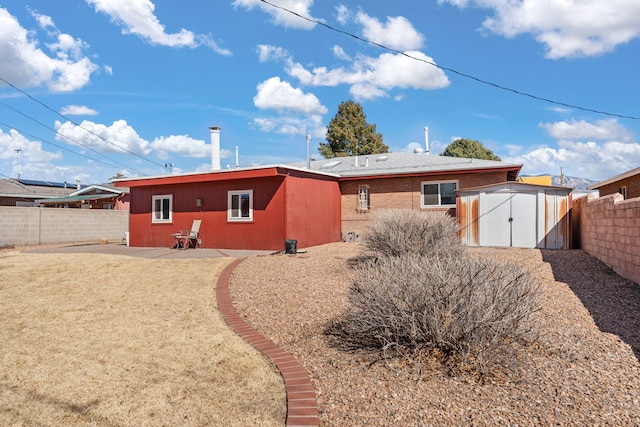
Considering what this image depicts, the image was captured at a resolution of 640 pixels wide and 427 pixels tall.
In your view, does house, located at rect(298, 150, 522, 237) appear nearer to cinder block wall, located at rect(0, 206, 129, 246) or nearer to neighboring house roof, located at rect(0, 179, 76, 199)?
cinder block wall, located at rect(0, 206, 129, 246)

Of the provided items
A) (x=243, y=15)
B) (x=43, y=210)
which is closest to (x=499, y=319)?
(x=243, y=15)

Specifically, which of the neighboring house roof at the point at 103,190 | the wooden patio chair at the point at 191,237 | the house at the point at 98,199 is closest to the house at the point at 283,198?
the wooden patio chair at the point at 191,237

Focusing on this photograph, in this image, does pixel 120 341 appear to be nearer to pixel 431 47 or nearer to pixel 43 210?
pixel 431 47

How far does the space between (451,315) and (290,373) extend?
163 centimetres

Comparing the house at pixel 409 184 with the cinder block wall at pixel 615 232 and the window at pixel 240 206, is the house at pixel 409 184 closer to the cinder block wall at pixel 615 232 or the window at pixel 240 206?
the window at pixel 240 206

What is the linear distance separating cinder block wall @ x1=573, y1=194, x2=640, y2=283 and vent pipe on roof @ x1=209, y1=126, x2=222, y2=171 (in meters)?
13.9

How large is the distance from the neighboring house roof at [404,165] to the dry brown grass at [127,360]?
1085 centimetres

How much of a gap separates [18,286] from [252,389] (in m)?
7.05

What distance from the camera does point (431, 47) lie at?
44.6ft

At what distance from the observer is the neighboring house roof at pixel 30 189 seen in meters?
28.2

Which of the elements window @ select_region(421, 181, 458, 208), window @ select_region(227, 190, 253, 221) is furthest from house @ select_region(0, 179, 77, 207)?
window @ select_region(421, 181, 458, 208)

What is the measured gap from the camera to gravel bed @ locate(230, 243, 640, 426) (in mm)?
2980

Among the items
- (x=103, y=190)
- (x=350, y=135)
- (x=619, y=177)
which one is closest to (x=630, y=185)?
(x=619, y=177)

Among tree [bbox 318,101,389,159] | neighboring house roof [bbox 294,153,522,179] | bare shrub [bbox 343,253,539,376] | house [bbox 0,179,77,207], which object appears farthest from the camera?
tree [bbox 318,101,389,159]
